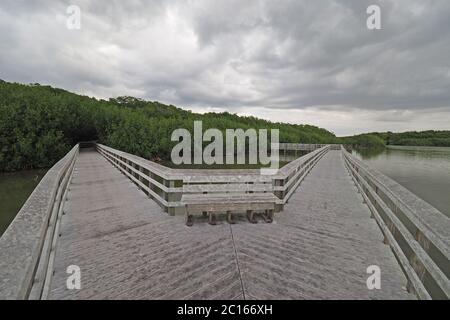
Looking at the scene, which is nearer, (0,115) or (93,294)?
(93,294)

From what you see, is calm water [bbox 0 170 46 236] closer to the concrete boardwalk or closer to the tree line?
the tree line

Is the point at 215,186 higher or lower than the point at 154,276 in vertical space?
higher

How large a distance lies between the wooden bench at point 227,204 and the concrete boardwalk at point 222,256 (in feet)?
0.65

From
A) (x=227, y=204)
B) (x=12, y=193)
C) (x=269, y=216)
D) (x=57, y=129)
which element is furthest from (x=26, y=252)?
(x=57, y=129)

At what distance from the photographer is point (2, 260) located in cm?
152

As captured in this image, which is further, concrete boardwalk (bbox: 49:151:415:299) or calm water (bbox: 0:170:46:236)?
calm water (bbox: 0:170:46:236)

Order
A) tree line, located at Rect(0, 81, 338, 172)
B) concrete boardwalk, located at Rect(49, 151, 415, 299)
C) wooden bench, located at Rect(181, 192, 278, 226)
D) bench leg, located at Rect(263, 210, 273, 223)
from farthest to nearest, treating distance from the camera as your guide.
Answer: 1. tree line, located at Rect(0, 81, 338, 172)
2. bench leg, located at Rect(263, 210, 273, 223)
3. wooden bench, located at Rect(181, 192, 278, 226)
4. concrete boardwalk, located at Rect(49, 151, 415, 299)

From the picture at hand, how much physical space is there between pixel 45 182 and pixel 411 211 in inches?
192

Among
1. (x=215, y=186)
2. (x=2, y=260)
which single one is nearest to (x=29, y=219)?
(x=2, y=260)

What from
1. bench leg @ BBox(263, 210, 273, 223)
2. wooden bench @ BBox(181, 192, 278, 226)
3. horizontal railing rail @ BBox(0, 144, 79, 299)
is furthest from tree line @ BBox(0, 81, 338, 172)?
bench leg @ BBox(263, 210, 273, 223)

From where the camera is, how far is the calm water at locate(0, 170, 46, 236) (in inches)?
366

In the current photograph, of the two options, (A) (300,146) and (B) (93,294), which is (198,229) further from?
(A) (300,146)

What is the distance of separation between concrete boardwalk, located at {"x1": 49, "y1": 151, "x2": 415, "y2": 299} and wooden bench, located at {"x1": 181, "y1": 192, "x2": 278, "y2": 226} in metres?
0.20
